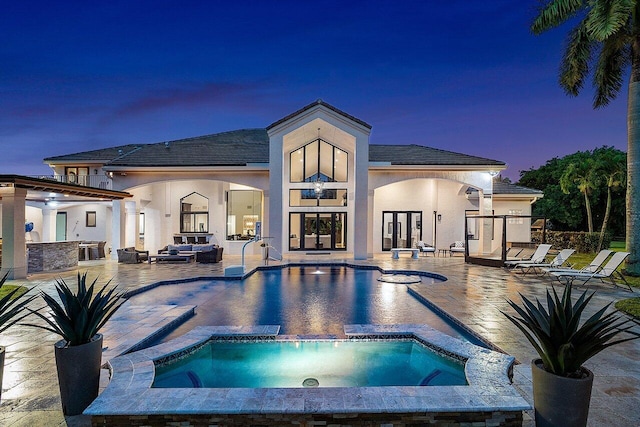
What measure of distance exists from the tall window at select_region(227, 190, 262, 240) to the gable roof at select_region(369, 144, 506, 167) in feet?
24.1

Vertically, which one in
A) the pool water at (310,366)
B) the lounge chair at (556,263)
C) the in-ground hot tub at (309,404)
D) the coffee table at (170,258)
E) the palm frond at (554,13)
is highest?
the palm frond at (554,13)

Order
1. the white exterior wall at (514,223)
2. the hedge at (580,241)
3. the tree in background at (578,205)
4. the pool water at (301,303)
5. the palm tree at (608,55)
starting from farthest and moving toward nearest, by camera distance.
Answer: the tree in background at (578,205) < the hedge at (580,241) < the white exterior wall at (514,223) < the palm tree at (608,55) < the pool water at (301,303)

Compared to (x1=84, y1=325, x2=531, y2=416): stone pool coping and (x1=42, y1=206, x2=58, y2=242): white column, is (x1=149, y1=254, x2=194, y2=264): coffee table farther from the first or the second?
(x1=84, y1=325, x2=531, y2=416): stone pool coping

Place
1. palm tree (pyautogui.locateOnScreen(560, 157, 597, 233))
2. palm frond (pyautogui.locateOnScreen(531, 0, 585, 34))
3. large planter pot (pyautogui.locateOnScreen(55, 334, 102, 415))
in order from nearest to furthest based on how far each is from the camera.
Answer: large planter pot (pyautogui.locateOnScreen(55, 334, 102, 415)) → palm frond (pyautogui.locateOnScreen(531, 0, 585, 34)) → palm tree (pyautogui.locateOnScreen(560, 157, 597, 233))

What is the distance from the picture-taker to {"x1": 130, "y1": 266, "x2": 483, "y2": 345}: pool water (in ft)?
24.3

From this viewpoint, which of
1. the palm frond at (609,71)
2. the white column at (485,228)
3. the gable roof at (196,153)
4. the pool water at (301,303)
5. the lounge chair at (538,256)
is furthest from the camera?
the white column at (485,228)

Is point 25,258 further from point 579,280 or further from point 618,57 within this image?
point 618,57

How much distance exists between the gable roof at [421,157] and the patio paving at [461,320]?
7.73 metres

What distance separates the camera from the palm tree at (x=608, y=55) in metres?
11.8

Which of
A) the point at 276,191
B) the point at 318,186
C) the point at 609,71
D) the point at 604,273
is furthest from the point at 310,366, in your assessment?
the point at 609,71

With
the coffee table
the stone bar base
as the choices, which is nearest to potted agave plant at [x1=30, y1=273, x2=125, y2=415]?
the stone bar base

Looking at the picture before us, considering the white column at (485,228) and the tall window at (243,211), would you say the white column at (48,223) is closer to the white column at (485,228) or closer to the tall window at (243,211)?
the tall window at (243,211)

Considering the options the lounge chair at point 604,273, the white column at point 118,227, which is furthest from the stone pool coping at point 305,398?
the white column at point 118,227

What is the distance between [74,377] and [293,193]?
55.0ft
